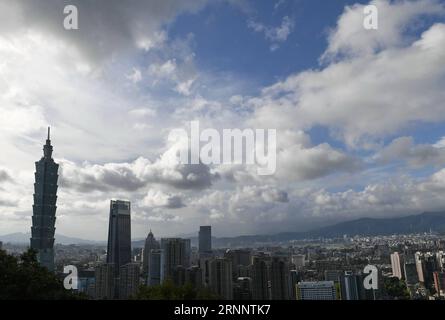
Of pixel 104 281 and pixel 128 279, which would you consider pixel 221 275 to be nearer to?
pixel 128 279

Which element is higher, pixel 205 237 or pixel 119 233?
pixel 119 233

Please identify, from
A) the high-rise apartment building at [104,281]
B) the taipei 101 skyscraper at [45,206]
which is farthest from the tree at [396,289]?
the taipei 101 skyscraper at [45,206]

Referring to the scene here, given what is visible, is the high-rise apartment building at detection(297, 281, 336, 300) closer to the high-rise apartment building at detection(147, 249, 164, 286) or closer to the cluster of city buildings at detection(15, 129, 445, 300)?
the cluster of city buildings at detection(15, 129, 445, 300)

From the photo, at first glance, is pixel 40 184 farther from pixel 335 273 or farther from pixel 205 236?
pixel 335 273

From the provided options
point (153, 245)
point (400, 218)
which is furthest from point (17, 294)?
point (400, 218)

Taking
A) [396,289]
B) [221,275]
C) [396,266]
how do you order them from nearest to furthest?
[221,275] < [396,289] < [396,266]

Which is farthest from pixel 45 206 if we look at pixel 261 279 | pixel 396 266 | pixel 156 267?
pixel 396 266

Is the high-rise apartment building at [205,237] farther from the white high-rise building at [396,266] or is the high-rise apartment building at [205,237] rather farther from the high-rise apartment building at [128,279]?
the white high-rise building at [396,266]
